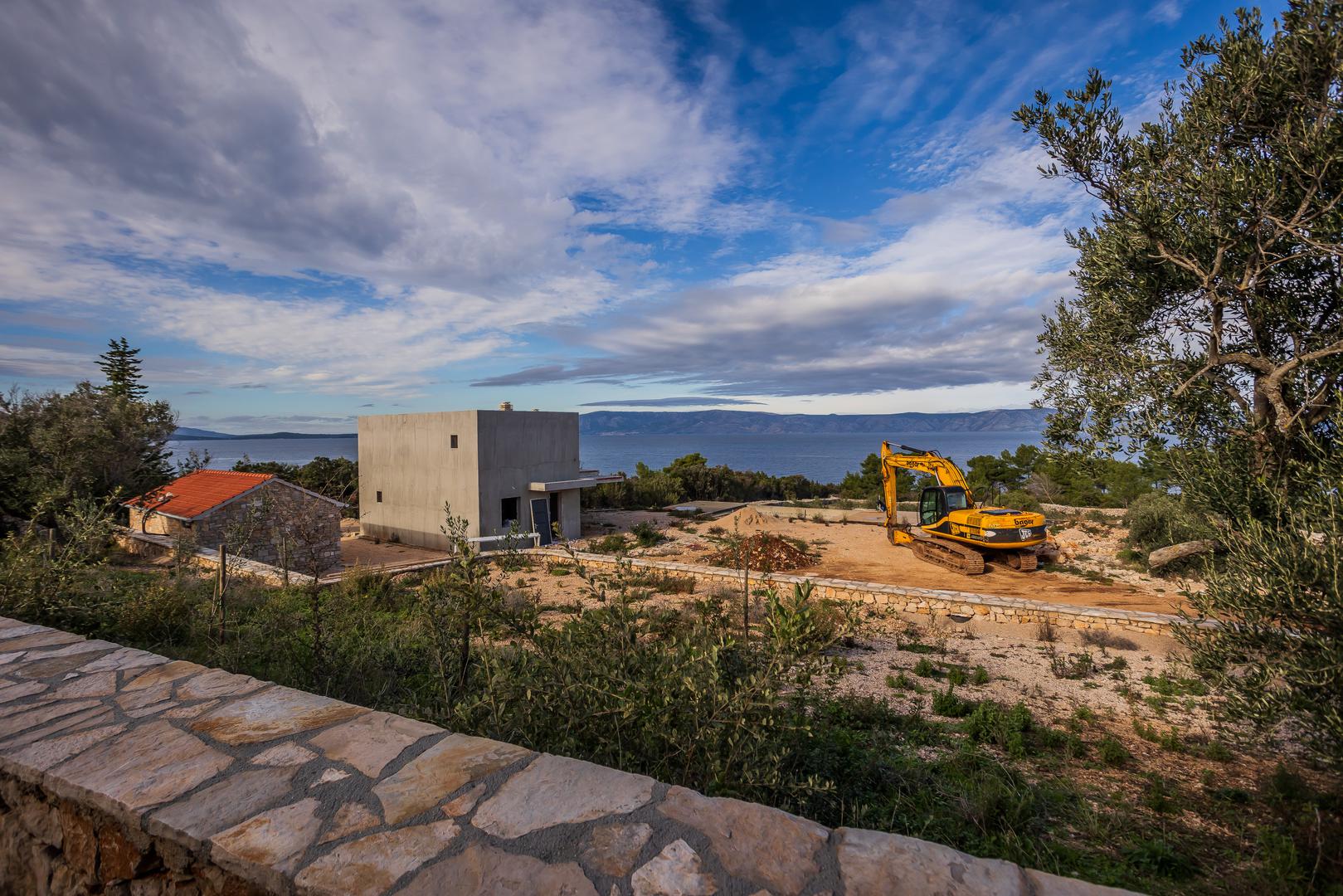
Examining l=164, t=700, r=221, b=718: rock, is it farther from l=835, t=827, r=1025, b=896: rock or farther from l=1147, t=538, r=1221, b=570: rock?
l=1147, t=538, r=1221, b=570: rock

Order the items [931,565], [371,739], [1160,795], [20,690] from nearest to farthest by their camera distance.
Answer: [371,739] → [20,690] → [1160,795] → [931,565]

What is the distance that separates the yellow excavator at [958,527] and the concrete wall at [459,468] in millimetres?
10453

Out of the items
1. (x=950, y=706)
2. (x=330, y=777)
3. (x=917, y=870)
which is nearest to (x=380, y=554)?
(x=950, y=706)

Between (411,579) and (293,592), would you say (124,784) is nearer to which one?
(293,592)

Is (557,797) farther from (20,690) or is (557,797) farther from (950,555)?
(950,555)

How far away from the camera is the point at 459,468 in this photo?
18.2m

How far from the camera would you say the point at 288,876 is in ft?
5.22

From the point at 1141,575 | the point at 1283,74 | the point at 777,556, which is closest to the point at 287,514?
the point at 777,556

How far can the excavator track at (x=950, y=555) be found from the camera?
14102 mm

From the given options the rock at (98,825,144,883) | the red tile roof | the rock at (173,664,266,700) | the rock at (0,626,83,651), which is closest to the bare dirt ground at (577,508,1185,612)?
the red tile roof

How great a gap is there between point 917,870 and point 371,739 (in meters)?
1.93

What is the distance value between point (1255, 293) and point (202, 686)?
8444 millimetres

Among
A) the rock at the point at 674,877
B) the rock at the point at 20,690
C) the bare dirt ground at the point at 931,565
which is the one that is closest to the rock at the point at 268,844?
the rock at the point at 674,877

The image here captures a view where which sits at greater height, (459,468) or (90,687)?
(459,468)
